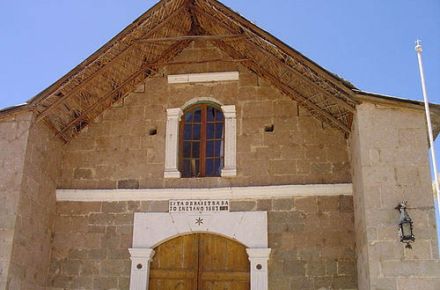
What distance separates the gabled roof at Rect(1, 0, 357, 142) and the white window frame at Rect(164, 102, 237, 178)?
916mm

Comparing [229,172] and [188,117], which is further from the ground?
[188,117]

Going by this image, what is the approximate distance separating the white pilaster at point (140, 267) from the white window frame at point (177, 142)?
51.8 inches

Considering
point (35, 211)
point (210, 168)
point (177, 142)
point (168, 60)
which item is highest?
point (168, 60)

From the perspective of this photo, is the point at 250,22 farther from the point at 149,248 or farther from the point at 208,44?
the point at 149,248

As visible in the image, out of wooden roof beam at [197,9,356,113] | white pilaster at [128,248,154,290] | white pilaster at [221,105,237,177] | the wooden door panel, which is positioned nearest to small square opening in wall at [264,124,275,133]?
white pilaster at [221,105,237,177]

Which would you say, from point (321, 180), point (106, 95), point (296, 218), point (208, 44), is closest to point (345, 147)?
point (321, 180)

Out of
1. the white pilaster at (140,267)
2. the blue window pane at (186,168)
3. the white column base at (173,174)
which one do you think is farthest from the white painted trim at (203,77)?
the white pilaster at (140,267)

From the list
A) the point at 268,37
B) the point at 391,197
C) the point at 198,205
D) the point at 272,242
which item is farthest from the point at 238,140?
the point at 391,197

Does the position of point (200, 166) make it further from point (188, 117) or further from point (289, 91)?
point (289, 91)

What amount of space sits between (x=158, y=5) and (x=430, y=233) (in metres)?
5.16

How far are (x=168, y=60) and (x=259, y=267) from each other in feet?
13.3

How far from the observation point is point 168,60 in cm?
1109

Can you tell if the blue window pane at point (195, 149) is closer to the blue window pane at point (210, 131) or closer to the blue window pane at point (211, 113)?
the blue window pane at point (210, 131)

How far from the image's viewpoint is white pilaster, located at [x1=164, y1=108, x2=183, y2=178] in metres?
10.3
